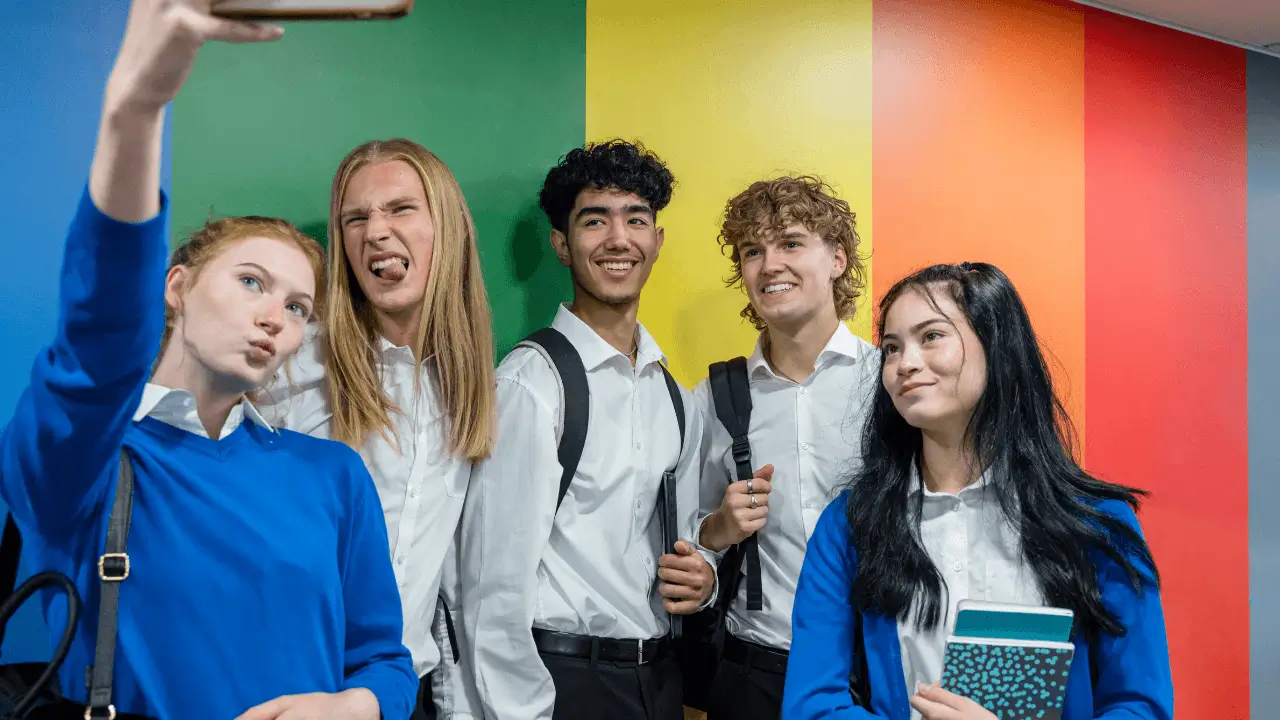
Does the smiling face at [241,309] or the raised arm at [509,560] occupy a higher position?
the smiling face at [241,309]

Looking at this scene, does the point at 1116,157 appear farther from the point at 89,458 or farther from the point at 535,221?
the point at 89,458

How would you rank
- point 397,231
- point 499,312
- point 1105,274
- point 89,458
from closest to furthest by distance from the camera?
point 89,458 < point 397,231 < point 499,312 < point 1105,274

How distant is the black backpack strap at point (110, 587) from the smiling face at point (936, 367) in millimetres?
1357

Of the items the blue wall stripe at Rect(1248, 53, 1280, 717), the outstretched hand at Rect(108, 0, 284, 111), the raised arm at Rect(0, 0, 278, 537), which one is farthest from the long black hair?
the blue wall stripe at Rect(1248, 53, 1280, 717)

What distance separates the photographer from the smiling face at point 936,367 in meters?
2.04

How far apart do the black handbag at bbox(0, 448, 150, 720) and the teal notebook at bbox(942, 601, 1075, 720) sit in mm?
1244

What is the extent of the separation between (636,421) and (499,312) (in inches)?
21.7

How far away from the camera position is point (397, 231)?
2.46 metres

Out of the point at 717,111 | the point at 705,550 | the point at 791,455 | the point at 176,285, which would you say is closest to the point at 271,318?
the point at 176,285

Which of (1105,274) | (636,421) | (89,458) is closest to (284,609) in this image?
(89,458)

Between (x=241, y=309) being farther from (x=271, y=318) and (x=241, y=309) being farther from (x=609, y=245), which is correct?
(x=609, y=245)

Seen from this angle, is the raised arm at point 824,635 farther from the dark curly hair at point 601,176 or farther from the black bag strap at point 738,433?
the dark curly hair at point 601,176

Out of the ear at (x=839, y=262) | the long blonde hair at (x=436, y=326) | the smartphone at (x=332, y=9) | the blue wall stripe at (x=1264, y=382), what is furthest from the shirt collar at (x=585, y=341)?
the blue wall stripe at (x=1264, y=382)

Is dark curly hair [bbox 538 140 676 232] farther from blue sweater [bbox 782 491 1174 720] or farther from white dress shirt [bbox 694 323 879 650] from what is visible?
blue sweater [bbox 782 491 1174 720]
